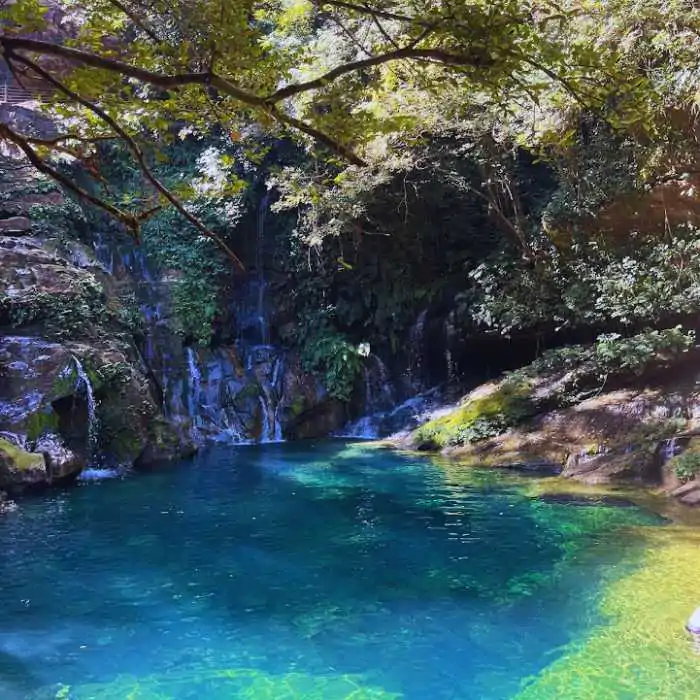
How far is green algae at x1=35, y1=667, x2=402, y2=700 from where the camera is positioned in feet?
13.8

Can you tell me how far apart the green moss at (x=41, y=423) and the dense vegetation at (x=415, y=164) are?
12.9 ft

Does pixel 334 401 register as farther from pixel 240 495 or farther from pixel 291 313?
pixel 240 495

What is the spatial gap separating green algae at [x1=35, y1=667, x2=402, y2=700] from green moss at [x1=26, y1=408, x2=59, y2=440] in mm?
7328

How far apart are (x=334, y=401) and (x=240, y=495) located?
787 centimetres

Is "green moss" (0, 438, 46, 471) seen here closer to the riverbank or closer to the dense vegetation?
the dense vegetation

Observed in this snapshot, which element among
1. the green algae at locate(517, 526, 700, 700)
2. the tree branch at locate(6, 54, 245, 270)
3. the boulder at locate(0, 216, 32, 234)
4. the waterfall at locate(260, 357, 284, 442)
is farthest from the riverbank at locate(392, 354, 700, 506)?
the boulder at locate(0, 216, 32, 234)

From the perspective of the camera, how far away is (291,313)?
19547 millimetres

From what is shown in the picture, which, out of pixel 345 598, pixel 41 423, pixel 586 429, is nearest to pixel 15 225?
pixel 41 423

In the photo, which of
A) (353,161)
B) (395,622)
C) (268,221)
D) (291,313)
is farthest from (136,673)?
(268,221)

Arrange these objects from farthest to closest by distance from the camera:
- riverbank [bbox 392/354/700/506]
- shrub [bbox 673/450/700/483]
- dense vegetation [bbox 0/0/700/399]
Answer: riverbank [bbox 392/354/700/506] → shrub [bbox 673/450/700/483] → dense vegetation [bbox 0/0/700/399]

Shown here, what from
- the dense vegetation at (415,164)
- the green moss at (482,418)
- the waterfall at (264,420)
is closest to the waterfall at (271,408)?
the waterfall at (264,420)

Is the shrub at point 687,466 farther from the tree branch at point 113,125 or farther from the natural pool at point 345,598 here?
the tree branch at point 113,125

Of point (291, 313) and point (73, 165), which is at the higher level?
point (73, 165)

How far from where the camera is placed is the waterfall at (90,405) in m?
11.8
